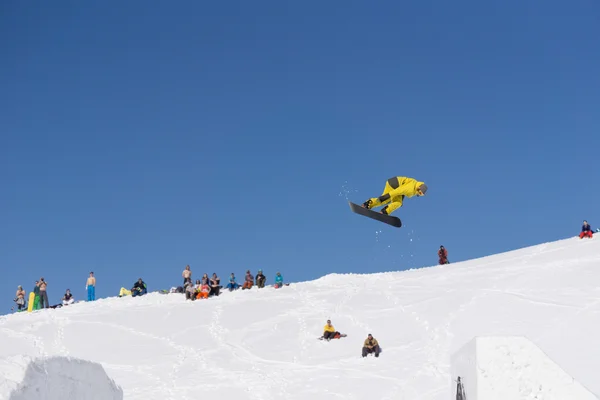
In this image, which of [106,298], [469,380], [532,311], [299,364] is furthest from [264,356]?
[469,380]

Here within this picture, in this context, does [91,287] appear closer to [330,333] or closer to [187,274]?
[187,274]

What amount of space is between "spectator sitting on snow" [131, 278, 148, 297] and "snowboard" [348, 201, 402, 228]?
13.0m

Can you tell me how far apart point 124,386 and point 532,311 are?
1072 centimetres

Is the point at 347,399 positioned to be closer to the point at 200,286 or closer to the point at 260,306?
the point at 260,306

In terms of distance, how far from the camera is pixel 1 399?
484 cm

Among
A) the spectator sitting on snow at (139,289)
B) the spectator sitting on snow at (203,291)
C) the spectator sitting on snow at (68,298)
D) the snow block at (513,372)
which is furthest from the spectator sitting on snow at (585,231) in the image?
the snow block at (513,372)

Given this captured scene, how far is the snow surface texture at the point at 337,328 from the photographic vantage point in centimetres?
1659

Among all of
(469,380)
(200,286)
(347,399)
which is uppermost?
(200,286)

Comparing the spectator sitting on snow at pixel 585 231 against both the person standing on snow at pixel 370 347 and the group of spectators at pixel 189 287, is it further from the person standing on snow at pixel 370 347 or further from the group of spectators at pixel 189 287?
the person standing on snow at pixel 370 347

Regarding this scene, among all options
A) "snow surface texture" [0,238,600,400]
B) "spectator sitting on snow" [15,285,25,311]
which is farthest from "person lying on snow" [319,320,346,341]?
"spectator sitting on snow" [15,285,25,311]

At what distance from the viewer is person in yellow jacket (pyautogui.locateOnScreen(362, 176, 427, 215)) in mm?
17297

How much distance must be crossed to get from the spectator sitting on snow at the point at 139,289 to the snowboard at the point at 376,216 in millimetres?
13011

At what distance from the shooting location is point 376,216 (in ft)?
59.7

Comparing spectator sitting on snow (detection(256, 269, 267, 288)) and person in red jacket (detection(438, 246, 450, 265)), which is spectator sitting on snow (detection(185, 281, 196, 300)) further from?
person in red jacket (detection(438, 246, 450, 265))
